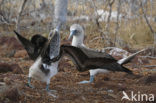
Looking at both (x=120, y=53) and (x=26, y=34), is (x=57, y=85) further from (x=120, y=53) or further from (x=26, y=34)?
(x=26, y=34)

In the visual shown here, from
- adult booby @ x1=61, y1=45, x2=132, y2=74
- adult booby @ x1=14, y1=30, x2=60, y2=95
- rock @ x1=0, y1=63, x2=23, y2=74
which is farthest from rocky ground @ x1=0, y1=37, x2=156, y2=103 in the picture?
adult booby @ x1=61, y1=45, x2=132, y2=74

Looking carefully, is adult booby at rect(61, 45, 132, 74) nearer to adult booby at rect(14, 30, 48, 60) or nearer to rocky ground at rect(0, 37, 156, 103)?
adult booby at rect(14, 30, 48, 60)

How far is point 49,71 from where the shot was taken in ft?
10.4

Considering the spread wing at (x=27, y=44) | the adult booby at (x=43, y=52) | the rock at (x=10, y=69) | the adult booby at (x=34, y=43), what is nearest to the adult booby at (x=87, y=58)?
the adult booby at (x=43, y=52)

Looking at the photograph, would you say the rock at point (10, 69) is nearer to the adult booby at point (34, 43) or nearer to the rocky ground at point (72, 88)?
the rocky ground at point (72, 88)

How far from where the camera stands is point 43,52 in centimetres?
307

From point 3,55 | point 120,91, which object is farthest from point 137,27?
point 120,91

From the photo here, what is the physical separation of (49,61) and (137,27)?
279 inches

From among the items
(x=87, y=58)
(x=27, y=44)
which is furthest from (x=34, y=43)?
(x=87, y=58)

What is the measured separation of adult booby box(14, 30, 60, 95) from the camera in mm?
3012

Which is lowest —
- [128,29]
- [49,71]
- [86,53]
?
[49,71]

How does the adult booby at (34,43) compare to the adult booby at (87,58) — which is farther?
the adult booby at (34,43)

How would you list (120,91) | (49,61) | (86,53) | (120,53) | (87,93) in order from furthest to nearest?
(120,53), (120,91), (87,93), (49,61), (86,53)

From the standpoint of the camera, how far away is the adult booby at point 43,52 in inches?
119
